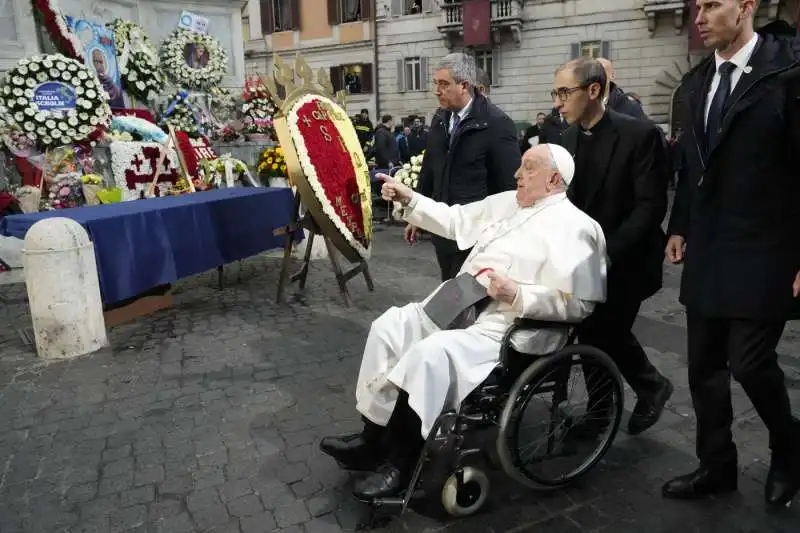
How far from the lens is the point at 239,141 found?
9.34 metres

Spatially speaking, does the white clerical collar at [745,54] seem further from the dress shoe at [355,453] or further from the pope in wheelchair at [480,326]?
the dress shoe at [355,453]

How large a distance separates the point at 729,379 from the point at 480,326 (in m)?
0.99

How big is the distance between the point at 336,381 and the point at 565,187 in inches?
76.1

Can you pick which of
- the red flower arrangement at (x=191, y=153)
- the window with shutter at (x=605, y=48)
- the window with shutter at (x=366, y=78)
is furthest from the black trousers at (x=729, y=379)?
the window with shutter at (x=366, y=78)

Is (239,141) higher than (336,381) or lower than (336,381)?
higher

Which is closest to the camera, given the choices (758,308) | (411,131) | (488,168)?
(758,308)

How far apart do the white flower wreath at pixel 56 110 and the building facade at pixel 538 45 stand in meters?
16.2

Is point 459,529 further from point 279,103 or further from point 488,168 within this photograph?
point 279,103

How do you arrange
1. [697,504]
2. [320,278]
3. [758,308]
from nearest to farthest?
[758,308], [697,504], [320,278]

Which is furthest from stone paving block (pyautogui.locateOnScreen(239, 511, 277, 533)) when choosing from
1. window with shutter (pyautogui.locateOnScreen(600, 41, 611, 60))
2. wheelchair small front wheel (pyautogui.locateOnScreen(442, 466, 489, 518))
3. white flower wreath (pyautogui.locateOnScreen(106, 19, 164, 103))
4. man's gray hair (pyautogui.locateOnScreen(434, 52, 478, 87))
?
window with shutter (pyautogui.locateOnScreen(600, 41, 611, 60))

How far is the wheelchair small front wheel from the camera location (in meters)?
2.29

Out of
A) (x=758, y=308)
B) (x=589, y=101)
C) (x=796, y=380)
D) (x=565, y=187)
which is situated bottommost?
(x=796, y=380)

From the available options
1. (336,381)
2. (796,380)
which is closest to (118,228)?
(336,381)

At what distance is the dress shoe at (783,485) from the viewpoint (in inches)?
92.8
